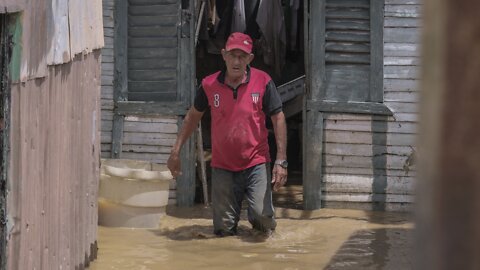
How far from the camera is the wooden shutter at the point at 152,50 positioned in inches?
352

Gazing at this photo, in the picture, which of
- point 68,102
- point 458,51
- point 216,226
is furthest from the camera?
point 216,226

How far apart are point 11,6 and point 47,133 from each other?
1043 millimetres

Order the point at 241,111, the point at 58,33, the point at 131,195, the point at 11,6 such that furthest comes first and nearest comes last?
the point at 131,195 → the point at 241,111 → the point at 58,33 → the point at 11,6

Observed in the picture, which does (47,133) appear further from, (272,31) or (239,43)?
(272,31)

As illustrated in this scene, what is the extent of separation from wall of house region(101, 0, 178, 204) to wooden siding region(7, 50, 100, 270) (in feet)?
6.92

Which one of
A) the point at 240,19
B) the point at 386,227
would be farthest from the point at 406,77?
the point at 240,19

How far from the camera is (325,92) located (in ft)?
28.7

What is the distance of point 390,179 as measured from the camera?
8.76m

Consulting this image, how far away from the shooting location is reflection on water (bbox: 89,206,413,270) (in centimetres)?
686

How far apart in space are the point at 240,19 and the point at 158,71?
71.0 inches

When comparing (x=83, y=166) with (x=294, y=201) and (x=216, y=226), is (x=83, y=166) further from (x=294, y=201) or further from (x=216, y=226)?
(x=294, y=201)

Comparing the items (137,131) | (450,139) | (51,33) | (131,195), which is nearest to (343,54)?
(137,131)

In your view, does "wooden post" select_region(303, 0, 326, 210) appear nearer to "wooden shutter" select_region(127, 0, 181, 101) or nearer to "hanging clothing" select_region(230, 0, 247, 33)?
"wooden shutter" select_region(127, 0, 181, 101)

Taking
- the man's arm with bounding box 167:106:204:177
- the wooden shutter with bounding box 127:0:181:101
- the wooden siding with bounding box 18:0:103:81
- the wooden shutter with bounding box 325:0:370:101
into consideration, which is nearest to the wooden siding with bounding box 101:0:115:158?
the wooden shutter with bounding box 127:0:181:101
